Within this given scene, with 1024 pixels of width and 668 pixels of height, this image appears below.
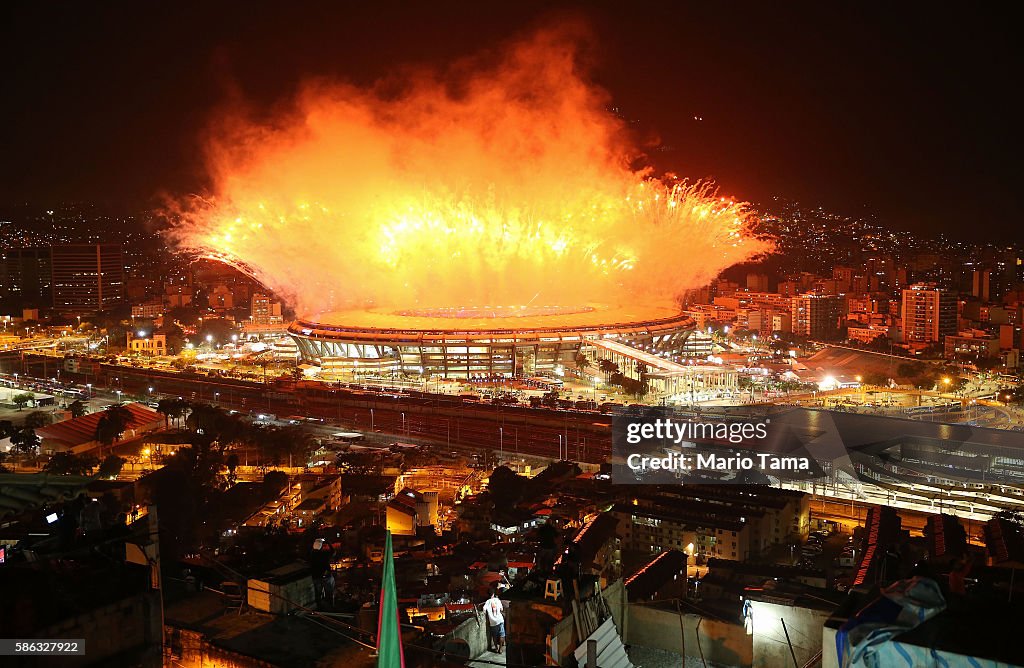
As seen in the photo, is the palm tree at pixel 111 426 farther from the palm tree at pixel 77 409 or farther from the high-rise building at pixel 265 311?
the high-rise building at pixel 265 311

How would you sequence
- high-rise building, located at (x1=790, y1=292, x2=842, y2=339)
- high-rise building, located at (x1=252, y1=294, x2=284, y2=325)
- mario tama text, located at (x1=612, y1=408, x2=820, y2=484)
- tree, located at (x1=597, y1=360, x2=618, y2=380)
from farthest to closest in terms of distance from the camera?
1. high-rise building, located at (x1=252, y1=294, x2=284, y2=325)
2. high-rise building, located at (x1=790, y1=292, x2=842, y2=339)
3. tree, located at (x1=597, y1=360, x2=618, y2=380)
4. mario tama text, located at (x1=612, y1=408, x2=820, y2=484)

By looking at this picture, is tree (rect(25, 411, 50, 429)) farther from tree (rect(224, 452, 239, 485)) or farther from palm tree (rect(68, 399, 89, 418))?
tree (rect(224, 452, 239, 485))

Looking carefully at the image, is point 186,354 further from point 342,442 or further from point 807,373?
point 807,373

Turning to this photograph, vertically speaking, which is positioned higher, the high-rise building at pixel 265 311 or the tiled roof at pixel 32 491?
the high-rise building at pixel 265 311

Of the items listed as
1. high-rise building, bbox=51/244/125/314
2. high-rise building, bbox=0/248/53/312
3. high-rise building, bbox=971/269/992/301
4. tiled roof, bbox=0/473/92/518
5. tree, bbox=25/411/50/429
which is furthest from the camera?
high-rise building, bbox=0/248/53/312

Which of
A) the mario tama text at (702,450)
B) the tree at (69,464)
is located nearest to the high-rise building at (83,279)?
the tree at (69,464)

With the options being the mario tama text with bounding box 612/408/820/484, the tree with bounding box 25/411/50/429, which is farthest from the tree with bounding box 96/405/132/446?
the mario tama text with bounding box 612/408/820/484
